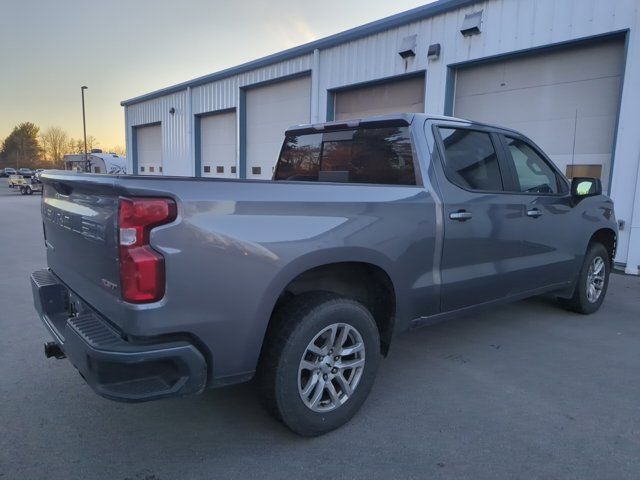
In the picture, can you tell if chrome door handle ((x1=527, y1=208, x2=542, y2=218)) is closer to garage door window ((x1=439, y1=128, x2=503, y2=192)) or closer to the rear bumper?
garage door window ((x1=439, y1=128, x2=503, y2=192))

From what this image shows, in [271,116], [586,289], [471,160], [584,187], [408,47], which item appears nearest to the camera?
[471,160]

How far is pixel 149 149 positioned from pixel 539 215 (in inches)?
823

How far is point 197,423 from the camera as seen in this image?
2914 mm

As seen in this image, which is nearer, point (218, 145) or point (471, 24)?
point (471, 24)

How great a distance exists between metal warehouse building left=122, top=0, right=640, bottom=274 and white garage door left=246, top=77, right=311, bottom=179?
49mm

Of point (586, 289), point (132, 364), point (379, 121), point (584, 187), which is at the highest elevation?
point (379, 121)

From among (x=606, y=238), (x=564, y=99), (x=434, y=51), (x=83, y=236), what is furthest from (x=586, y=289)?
(x=434, y=51)

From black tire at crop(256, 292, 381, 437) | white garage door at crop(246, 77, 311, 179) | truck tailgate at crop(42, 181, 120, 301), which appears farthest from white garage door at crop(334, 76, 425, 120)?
truck tailgate at crop(42, 181, 120, 301)

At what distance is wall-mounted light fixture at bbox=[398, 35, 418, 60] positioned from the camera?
9992mm

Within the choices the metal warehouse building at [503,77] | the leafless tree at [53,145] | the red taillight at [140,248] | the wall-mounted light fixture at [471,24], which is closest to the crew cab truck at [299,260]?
the red taillight at [140,248]

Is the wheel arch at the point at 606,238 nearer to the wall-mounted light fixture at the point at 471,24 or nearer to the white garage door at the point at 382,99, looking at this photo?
the wall-mounted light fixture at the point at 471,24

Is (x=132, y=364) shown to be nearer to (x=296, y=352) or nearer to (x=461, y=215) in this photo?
(x=296, y=352)

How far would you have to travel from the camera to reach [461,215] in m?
3.37

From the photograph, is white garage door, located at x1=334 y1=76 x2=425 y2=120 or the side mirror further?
white garage door, located at x1=334 y1=76 x2=425 y2=120
